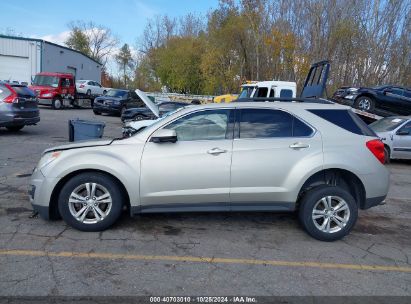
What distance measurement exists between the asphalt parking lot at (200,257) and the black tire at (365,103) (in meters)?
9.66

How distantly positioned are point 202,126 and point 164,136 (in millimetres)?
552

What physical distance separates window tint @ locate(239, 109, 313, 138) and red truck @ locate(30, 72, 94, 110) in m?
22.3

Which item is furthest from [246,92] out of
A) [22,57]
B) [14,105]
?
[22,57]

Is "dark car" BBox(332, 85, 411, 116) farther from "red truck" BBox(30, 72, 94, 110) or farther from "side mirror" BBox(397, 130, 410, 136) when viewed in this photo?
"red truck" BBox(30, 72, 94, 110)

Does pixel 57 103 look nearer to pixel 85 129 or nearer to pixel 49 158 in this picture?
pixel 85 129

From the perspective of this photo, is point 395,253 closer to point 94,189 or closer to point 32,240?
point 94,189

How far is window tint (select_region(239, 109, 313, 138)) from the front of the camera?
497cm

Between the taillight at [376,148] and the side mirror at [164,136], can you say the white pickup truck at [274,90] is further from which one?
the side mirror at [164,136]

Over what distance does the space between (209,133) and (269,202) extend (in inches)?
46.2

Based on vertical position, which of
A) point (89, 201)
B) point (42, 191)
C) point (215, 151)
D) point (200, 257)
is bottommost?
point (200, 257)

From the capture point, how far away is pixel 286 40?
30.8 meters

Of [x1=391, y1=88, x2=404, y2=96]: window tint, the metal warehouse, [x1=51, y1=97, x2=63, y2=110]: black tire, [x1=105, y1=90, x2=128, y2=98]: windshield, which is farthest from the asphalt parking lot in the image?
the metal warehouse

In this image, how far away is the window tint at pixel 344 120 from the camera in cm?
506

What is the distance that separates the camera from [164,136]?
15.5ft
